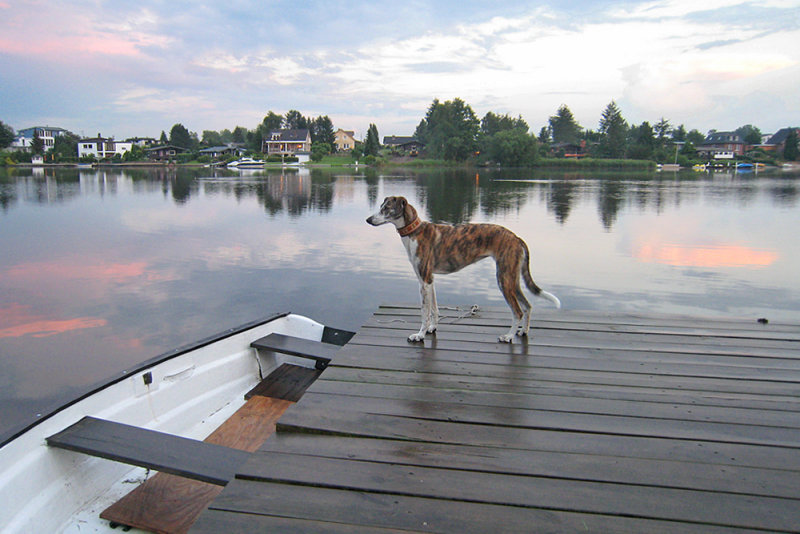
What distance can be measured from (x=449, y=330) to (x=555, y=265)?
36.6 ft

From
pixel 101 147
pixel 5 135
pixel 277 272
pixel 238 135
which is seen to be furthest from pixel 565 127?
pixel 277 272

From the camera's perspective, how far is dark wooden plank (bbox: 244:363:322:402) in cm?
529

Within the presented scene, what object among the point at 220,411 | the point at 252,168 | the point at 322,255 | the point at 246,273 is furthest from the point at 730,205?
the point at 252,168

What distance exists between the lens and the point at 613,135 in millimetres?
122312

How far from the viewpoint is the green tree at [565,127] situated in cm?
16138

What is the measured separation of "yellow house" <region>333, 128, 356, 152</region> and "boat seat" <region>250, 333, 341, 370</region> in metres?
137

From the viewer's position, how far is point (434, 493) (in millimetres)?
2447

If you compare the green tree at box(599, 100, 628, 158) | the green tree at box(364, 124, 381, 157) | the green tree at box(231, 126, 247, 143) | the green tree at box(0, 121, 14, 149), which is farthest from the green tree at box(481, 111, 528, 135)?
the green tree at box(0, 121, 14, 149)

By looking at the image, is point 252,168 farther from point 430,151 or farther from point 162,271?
point 162,271

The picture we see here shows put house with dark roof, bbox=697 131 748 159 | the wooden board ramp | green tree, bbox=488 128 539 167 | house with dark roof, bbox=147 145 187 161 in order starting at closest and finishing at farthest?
the wooden board ramp → green tree, bbox=488 128 539 167 → house with dark roof, bbox=147 145 187 161 → house with dark roof, bbox=697 131 748 159

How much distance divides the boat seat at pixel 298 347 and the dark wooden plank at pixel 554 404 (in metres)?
1.47

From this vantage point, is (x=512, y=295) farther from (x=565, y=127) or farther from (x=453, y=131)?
(x=565, y=127)

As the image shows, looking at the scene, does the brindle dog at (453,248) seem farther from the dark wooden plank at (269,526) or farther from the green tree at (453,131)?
the green tree at (453,131)

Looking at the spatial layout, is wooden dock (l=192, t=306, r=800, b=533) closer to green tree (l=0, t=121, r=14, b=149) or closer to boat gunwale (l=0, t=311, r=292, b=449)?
boat gunwale (l=0, t=311, r=292, b=449)
